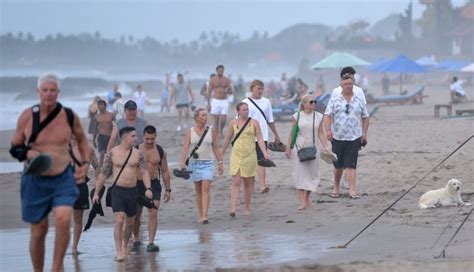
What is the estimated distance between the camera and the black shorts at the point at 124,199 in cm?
1138

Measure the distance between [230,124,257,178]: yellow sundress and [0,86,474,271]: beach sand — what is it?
23.9 inches

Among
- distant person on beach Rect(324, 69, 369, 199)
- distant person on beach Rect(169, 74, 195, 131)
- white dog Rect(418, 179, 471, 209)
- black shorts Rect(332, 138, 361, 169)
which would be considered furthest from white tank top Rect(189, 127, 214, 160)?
distant person on beach Rect(169, 74, 195, 131)

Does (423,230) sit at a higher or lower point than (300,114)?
lower

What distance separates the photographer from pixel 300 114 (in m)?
14.6

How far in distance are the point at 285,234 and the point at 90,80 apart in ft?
277

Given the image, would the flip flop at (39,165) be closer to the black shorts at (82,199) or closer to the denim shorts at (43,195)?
the denim shorts at (43,195)

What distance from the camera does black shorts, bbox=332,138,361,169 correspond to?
14664 millimetres

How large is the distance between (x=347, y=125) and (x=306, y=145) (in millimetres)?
604

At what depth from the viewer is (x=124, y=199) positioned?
37.4 feet

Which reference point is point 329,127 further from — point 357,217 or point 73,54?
point 73,54

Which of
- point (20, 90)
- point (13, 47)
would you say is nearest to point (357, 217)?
point (20, 90)

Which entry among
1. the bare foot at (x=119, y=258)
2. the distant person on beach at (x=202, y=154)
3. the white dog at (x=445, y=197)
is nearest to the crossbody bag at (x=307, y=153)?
the distant person on beach at (x=202, y=154)

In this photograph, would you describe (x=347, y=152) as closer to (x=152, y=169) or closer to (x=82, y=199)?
(x=152, y=169)

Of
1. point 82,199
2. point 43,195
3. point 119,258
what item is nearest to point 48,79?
point 43,195
